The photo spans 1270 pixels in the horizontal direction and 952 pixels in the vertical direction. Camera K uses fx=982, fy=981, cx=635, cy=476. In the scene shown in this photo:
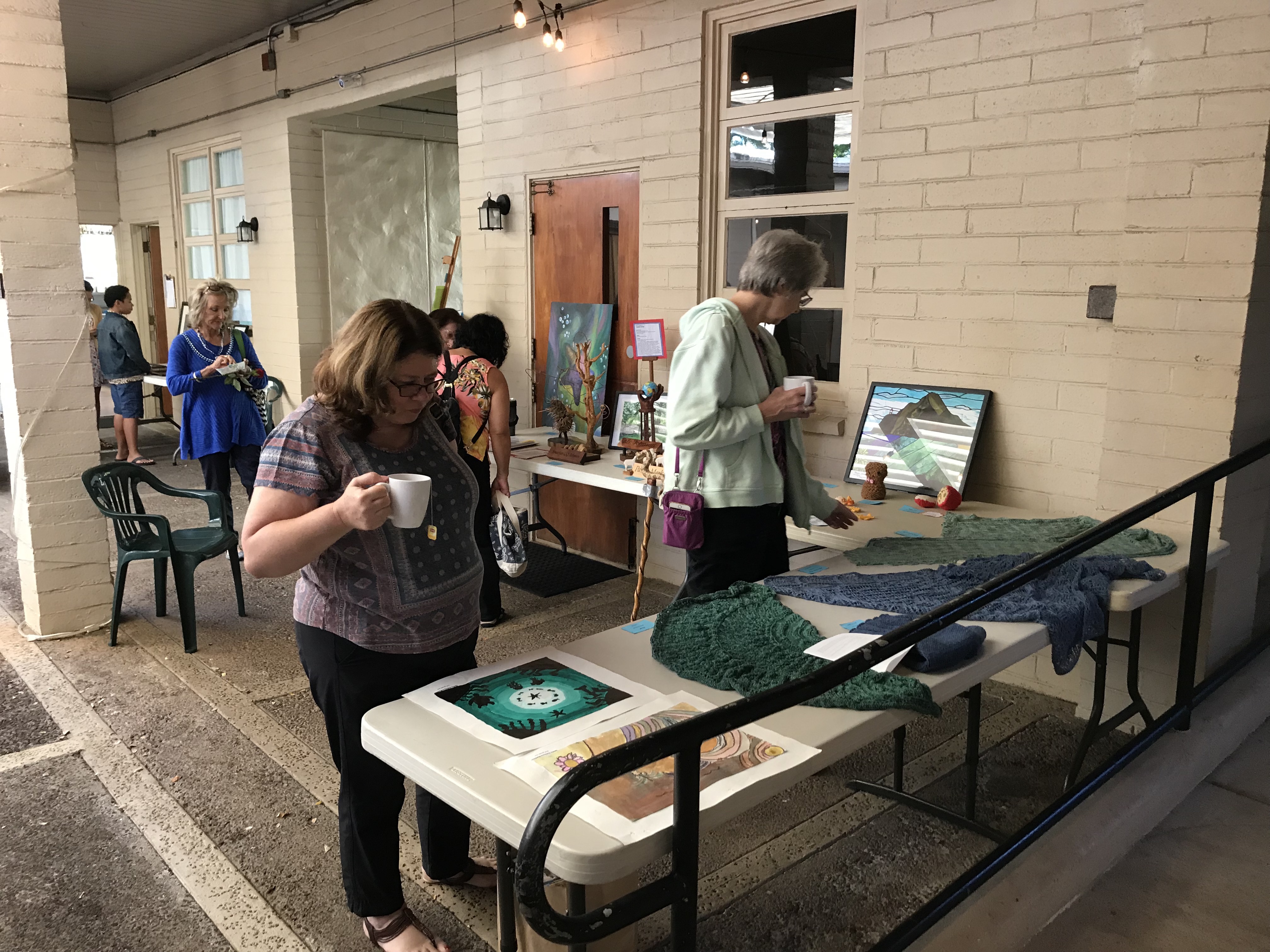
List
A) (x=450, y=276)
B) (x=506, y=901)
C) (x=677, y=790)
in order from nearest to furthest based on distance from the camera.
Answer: (x=677, y=790) → (x=506, y=901) → (x=450, y=276)

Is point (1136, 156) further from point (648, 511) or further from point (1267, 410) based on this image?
point (648, 511)

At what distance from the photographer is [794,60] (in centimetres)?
452

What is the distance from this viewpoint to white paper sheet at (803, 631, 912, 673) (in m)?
1.96


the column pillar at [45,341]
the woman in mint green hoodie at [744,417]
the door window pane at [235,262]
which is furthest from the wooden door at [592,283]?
the door window pane at [235,262]

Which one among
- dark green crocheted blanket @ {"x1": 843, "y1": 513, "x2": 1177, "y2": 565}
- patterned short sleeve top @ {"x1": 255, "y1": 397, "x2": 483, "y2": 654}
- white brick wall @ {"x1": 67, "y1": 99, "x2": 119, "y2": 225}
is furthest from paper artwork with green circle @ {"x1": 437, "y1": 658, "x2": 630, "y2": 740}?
white brick wall @ {"x1": 67, "y1": 99, "x2": 119, "y2": 225}

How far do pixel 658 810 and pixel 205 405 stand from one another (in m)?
4.22

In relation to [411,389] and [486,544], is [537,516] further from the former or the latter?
[411,389]

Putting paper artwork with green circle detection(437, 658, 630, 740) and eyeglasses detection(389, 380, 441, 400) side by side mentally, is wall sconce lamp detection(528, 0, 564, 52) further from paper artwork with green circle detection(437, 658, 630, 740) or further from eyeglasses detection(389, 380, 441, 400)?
paper artwork with green circle detection(437, 658, 630, 740)

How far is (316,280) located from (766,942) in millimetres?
7612

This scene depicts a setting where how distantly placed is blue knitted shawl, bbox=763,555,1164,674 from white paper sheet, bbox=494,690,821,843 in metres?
0.65

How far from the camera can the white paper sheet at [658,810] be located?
1.44m

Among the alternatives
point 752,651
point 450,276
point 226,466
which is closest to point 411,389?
point 752,651

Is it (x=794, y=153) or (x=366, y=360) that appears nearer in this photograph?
(x=366, y=360)

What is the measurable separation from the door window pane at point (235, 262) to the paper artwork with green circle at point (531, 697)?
834 cm
